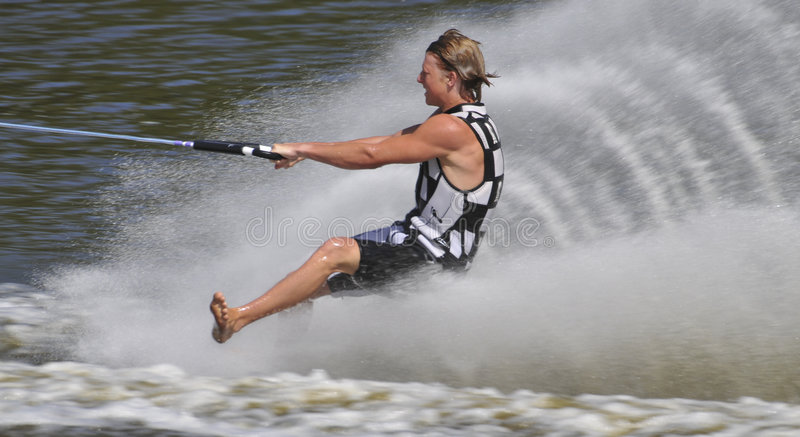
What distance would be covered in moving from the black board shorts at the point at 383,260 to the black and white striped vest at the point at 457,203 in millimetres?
56

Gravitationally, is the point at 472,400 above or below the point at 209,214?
below

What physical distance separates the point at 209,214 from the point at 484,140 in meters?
3.13

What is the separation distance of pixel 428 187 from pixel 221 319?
1.14 m

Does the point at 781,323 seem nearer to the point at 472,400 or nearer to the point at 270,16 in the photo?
the point at 472,400

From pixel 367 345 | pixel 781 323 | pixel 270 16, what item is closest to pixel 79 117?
pixel 270 16

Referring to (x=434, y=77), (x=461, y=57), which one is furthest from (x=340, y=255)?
(x=461, y=57)

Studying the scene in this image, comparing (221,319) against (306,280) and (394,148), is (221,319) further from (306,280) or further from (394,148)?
(394,148)

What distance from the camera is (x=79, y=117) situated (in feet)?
31.6

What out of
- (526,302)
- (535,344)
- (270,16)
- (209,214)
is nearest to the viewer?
(535,344)

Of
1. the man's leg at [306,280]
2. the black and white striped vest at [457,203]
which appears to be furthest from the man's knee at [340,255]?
the black and white striped vest at [457,203]

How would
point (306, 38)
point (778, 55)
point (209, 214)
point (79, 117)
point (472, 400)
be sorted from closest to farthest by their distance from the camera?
point (472, 400)
point (209, 214)
point (778, 55)
point (79, 117)
point (306, 38)

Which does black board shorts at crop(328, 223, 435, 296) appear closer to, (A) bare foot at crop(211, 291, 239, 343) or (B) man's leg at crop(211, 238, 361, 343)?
(B) man's leg at crop(211, 238, 361, 343)

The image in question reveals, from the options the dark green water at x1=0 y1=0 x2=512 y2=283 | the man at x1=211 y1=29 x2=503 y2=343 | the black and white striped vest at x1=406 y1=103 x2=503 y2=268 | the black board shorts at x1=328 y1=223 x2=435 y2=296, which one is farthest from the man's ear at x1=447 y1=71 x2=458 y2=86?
the dark green water at x1=0 y1=0 x2=512 y2=283

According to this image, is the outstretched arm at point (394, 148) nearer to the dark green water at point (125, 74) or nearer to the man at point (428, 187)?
the man at point (428, 187)
